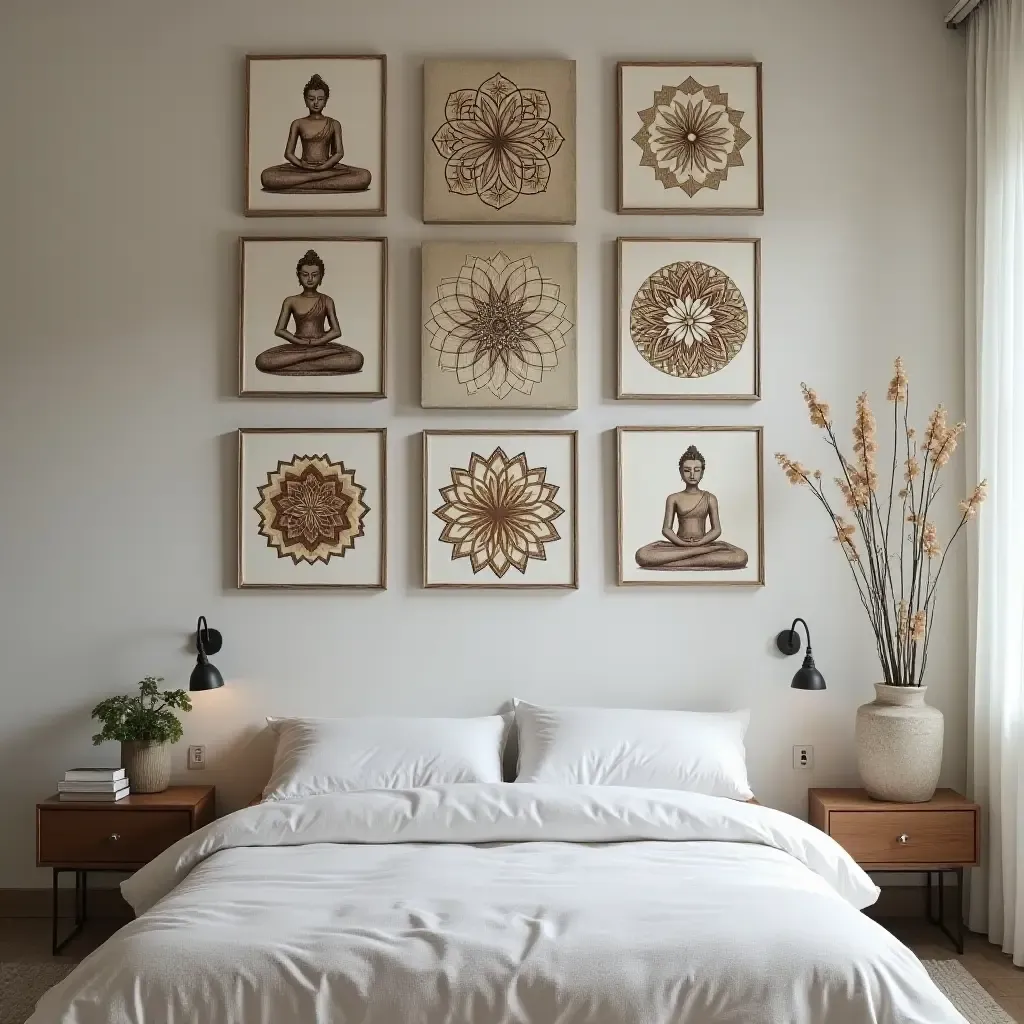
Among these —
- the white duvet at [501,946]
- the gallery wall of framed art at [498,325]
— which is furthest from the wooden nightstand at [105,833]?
the gallery wall of framed art at [498,325]

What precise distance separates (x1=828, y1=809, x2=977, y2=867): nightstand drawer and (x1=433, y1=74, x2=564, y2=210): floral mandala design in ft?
8.12

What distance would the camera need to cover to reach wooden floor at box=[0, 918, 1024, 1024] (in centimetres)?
321

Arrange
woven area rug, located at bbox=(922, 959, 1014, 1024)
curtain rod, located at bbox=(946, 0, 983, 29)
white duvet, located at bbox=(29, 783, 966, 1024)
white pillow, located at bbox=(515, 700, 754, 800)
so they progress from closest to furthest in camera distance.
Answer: white duvet, located at bbox=(29, 783, 966, 1024) < woven area rug, located at bbox=(922, 959, 1014, 1024) < white pillow, located at bbox=(515, 700, 754, 800) < curtain rod, located at bbox=(946, 0, 983, 29)

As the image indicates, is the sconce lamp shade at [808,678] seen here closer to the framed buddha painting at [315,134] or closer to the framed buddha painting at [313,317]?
the framed buddha painting at [313,317]

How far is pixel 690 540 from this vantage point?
3.69 metres

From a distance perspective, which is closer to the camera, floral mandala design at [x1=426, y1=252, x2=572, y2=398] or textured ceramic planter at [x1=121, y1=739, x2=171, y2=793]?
textured ceramic planter at [x1=121, y1=739, x2=171, y2=793]

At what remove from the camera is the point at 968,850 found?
3.34m

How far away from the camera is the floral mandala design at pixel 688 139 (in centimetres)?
373

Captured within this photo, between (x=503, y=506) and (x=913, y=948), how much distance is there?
6.72 ft

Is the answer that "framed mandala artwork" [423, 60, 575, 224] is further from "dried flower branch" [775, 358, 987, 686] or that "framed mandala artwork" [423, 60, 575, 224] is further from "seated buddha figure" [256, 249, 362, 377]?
"dried flower branch" [775, 358, 987, 686]

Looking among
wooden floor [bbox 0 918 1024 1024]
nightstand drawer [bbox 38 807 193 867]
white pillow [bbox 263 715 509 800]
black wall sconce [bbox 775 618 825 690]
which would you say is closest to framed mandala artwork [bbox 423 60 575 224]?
black wall sconce [bbox 775 618 825 690]

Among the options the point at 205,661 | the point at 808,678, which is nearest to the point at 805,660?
the point at 808,678

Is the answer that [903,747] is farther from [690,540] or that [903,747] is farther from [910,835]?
[690,540]

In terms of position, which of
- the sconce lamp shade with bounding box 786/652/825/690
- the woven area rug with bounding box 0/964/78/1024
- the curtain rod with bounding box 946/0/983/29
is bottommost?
the woven area rug with bounding box 0/964/78/1024
